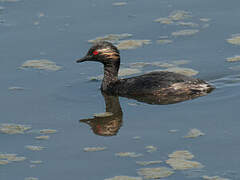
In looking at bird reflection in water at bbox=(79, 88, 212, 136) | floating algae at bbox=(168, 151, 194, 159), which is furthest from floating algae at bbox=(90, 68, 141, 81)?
floating algae at bbox=(168, 151, 194, 159)

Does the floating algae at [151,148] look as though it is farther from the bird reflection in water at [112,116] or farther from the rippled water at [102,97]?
the bird reflection in water at [112,116]

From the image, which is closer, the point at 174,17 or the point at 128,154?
the point at 128,154

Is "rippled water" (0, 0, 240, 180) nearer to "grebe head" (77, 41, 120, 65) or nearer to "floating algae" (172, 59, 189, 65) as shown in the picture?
"floating algae" (172, 59, 189, 65)

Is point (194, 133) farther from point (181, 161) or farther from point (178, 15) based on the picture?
point (178, 15)

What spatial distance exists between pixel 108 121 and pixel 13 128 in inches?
68.0

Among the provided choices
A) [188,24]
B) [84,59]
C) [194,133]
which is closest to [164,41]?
[188,24]

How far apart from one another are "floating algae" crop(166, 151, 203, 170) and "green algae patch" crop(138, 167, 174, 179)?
16cm

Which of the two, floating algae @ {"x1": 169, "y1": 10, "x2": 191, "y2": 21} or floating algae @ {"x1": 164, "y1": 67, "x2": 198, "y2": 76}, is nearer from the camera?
floating algae @ {"x1": 164, "y1": 67, "x2": 198, "y2": 76}

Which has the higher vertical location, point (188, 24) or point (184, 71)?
point (188, 24)

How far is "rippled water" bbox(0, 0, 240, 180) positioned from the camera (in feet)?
35.8

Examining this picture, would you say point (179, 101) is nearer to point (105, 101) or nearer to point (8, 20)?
point (105, 101)

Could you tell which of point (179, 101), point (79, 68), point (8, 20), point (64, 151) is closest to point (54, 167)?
point (64, 151)

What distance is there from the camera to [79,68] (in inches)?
621

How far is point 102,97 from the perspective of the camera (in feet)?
48.1
